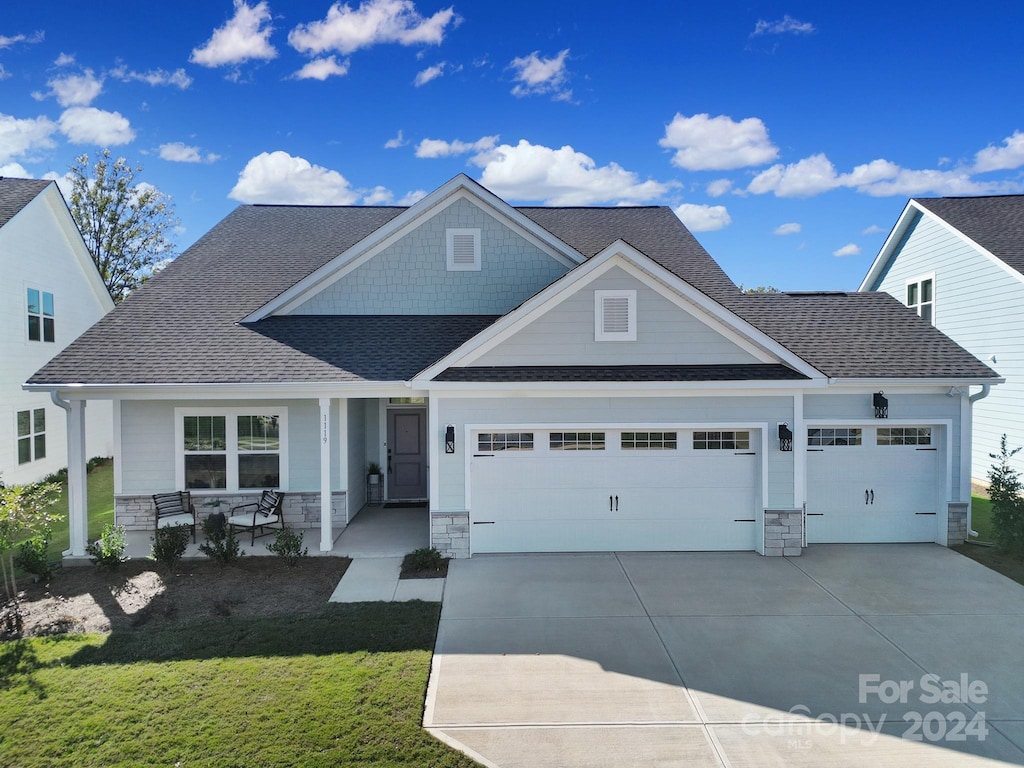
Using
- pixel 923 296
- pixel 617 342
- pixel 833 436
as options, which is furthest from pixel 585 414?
pixel 923 296

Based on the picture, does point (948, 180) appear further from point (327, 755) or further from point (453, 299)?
point (327, 755)

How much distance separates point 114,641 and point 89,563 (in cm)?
359

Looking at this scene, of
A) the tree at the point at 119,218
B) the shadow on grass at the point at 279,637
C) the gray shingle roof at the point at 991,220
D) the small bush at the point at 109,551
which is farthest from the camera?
the tree at the point at 119,218

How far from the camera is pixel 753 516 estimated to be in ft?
32.4

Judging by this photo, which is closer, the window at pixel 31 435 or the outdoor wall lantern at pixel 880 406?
the outdoor wall lantern at pixel 880 406

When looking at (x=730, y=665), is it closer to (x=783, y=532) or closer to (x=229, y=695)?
(x=783, y=532)

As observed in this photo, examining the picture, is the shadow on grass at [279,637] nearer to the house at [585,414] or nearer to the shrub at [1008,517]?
the house at [585,414]

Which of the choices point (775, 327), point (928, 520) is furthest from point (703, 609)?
point (775, 327)

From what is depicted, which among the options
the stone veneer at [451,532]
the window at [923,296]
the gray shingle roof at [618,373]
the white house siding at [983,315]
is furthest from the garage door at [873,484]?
the window at [923,296]

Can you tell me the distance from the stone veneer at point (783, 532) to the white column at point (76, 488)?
37.1 ft

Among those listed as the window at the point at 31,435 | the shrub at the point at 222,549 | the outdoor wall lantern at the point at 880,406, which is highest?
the outdoor wall lantern at the point at 880,406

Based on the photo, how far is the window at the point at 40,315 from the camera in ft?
51.2

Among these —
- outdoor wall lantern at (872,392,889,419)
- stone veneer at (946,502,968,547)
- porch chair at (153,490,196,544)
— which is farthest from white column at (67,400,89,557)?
stone veneer at (946,502,968,547)

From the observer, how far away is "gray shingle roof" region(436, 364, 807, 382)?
9492 mm
